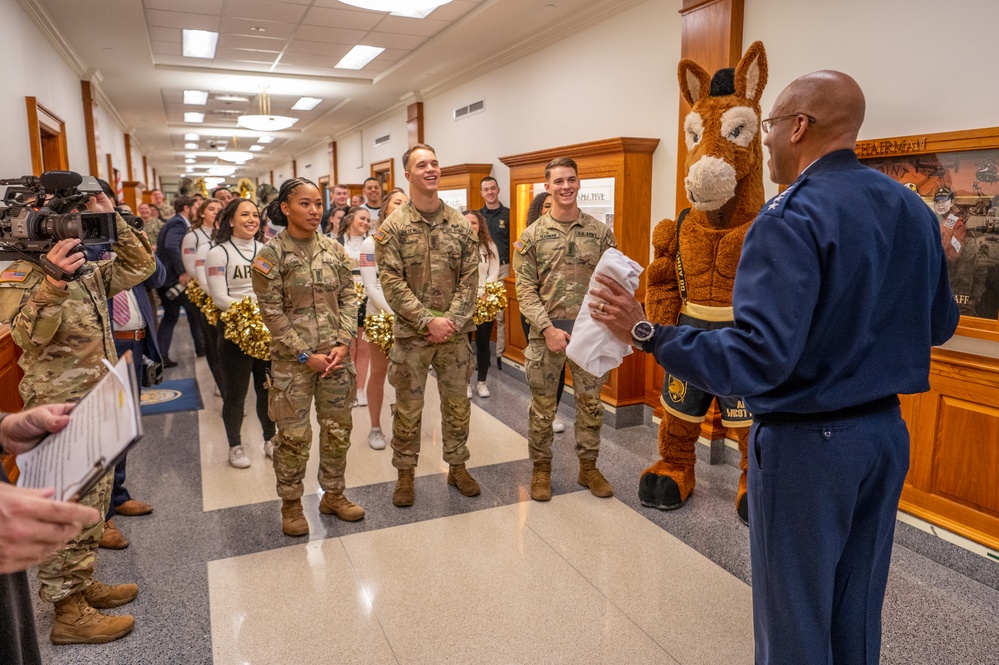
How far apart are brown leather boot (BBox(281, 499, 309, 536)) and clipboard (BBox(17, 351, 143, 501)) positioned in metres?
2.30

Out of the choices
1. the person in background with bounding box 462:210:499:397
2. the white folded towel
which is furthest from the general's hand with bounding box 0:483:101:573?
the person in background with bounding box 462:210:499:397

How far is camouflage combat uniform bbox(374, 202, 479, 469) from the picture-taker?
3.51 m

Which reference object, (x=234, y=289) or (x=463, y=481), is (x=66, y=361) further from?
(x=463, y=481)

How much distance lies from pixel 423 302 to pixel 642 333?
7.12 ft

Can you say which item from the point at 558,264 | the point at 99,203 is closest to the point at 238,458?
the point at 99,203

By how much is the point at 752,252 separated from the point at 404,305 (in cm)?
223

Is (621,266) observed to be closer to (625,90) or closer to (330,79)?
(625,90)

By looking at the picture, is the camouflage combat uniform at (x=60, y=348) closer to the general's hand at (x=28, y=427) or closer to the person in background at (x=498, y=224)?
the general's hand at (x=28, y=427)

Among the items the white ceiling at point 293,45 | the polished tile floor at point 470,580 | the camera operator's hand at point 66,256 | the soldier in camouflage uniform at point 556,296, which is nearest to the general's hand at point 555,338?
the soldier in camouflage uniform at point 556,296

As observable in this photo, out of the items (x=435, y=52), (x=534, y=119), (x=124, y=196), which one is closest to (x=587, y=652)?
(x=534, y=119)

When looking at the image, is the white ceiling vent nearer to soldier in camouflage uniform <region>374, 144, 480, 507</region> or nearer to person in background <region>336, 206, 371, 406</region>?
person in background <region>336, 206, 371, 406</region>

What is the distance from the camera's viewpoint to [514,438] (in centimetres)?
479

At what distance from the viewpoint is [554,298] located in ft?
12.3

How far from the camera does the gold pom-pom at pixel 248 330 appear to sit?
390cm
